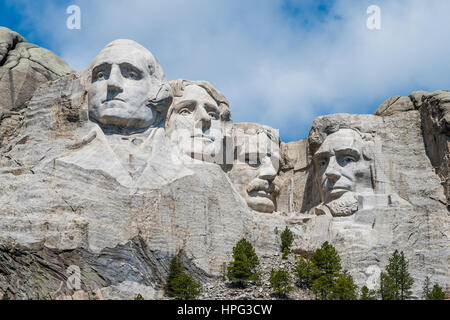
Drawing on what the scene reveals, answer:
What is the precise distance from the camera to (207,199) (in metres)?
24.3

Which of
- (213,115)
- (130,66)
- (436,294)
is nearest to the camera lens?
(436,294)

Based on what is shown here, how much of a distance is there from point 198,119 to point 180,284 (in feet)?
15.6

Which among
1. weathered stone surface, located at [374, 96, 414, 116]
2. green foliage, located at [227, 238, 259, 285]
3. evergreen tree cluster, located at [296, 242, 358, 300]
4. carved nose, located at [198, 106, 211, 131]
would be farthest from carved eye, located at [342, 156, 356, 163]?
green foliage, located at [227, 238, 259, 285]

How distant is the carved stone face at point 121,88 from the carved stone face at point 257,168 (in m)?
2.65

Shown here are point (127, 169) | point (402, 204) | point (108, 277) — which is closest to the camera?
point (108, 277)

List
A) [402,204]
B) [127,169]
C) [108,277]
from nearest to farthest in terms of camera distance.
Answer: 1. [108,277]
2. [127,169]
3. [402,204]

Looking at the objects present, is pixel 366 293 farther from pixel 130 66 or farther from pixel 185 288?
pixel 130 66

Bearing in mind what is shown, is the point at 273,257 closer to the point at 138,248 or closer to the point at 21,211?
the point at 138,248

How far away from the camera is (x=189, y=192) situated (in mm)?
24156

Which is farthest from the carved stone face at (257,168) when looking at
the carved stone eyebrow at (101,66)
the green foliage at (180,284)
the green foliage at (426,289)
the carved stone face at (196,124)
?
the green foliage at (426,289)

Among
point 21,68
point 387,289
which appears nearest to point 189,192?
point 387,289

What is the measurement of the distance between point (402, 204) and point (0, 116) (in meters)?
8.57

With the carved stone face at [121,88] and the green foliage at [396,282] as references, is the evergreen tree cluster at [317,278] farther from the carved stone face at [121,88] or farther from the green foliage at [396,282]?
the carved stone face at [121,88]

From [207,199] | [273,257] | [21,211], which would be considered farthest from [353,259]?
[21,211]
